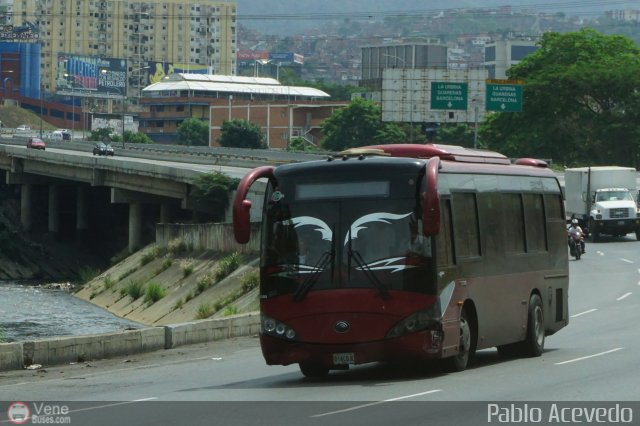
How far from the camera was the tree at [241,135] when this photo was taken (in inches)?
6191

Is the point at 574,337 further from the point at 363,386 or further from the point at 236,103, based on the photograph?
the point at 236,103

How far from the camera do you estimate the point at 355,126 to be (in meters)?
143

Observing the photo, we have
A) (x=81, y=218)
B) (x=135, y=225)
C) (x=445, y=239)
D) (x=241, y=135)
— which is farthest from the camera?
(x=241, y=135)

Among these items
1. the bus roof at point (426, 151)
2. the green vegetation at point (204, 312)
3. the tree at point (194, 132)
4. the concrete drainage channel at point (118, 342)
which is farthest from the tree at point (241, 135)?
the bus roof at point (426, 151)

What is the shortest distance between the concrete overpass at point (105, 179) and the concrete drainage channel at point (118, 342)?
3721 centimetres

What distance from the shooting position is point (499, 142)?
10388 cm

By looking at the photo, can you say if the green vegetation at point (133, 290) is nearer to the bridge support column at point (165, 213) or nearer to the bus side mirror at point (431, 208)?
the bridge support column at point (165, 213)

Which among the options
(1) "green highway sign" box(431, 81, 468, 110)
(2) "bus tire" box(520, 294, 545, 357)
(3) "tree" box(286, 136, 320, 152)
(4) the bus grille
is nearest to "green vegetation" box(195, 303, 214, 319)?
(2) "bus tire" box(520, 294, 545, 357)

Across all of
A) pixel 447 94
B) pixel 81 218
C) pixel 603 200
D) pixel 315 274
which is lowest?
pixel 81 218

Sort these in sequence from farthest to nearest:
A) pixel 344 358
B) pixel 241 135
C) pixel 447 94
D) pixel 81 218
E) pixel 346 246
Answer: pixel 241 135, pixel 81 218, pixel 447 94, pixel 346 246, pixel 344 358

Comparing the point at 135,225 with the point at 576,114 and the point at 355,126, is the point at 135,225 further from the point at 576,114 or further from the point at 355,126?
the point at 355,126

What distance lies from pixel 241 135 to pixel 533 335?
138119 millimetres

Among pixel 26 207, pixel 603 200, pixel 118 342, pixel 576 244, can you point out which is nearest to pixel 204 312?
pixel 118 342
